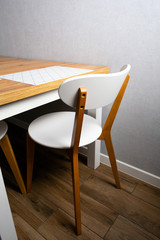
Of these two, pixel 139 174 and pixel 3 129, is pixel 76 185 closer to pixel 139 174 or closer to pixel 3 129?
pixel 3 129

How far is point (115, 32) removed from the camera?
1025 millimetres

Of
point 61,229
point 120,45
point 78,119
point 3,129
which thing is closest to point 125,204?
point 61,229

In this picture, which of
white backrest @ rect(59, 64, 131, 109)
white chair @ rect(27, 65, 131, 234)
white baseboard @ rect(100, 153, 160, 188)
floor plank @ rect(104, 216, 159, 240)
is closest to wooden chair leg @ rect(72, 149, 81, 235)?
white chair @ rect(27, 65, 131, 234)

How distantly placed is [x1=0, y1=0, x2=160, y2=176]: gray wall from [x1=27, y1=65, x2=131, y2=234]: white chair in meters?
0.22

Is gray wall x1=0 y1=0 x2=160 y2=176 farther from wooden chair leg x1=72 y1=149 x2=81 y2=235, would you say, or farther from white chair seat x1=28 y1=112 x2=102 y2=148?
wooden chair leg x1=72 y1=149 x2=81 y2=235

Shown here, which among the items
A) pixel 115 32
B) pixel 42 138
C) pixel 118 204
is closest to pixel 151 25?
pixel 115 32

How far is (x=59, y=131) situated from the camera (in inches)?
35.6

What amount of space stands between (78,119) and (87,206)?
0.66 m

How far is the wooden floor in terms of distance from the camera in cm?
91

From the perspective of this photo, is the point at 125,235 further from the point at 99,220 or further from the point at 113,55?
the point at 113,55

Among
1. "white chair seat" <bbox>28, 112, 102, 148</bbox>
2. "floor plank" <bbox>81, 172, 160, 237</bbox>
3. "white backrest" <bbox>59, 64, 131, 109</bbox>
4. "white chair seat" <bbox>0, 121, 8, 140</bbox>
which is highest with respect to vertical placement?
"white backrest" <bbox>59, 64, 131, 109</bbox>

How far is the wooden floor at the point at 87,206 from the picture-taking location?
0.91 metres

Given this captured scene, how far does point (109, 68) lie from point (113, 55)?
0.08 m

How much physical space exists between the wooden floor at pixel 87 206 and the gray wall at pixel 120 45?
21 centimetres
